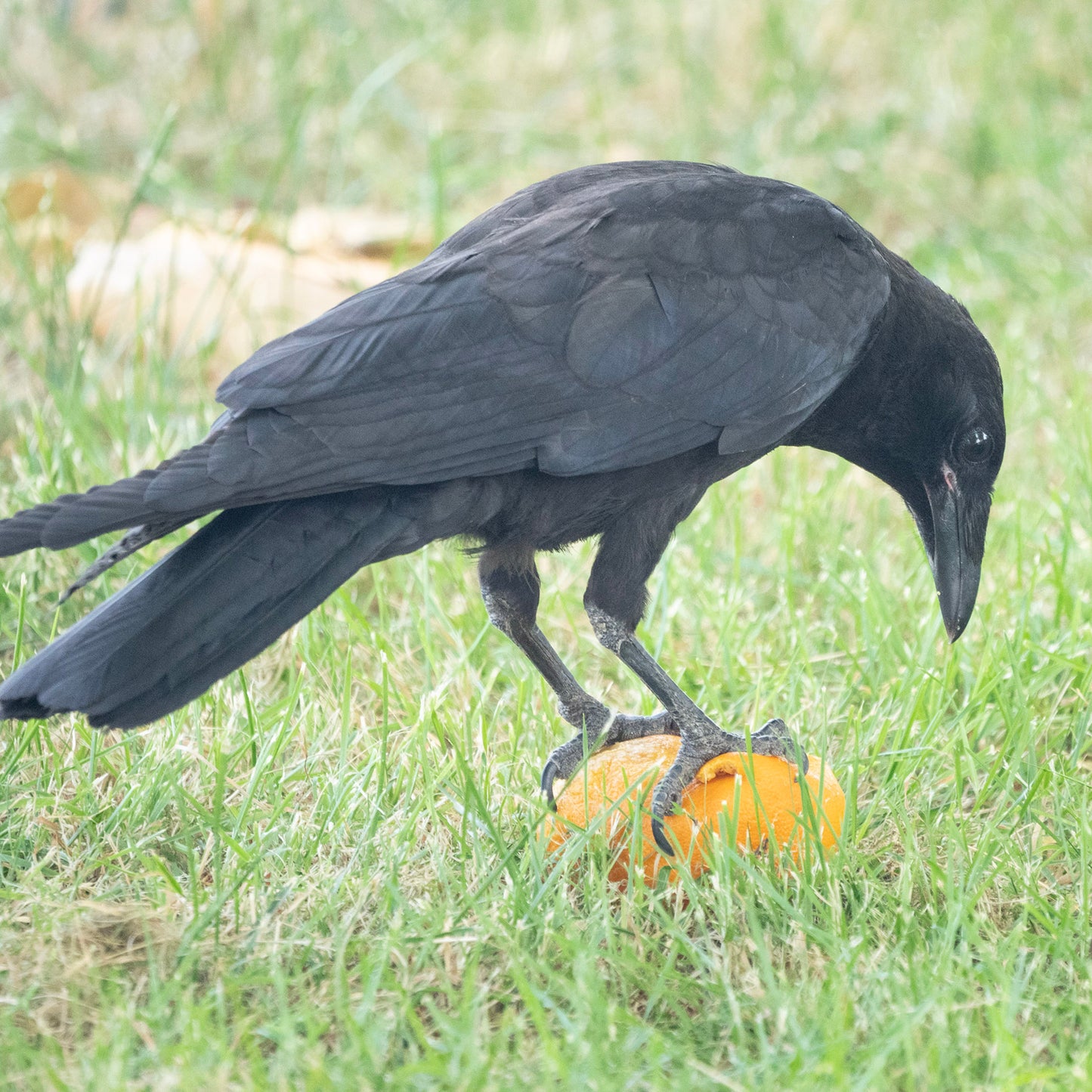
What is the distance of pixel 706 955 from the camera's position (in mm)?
2408

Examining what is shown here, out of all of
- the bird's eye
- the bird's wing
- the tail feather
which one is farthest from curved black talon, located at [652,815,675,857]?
the bird's eye

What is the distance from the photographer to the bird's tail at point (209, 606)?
236 cm

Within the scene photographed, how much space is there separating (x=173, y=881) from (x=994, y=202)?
205 inches

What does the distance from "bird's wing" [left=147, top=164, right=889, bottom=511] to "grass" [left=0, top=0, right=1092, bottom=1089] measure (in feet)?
2.19

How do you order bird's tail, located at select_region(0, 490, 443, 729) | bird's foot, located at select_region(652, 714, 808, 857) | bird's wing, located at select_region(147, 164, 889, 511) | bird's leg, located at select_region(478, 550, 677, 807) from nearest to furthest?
bird's tail, located at select_region(0, 490, 443, 729) < bird's wing, located at select_region(147, 164, 889, 511) < bird's foot, located at select_region(652, 714, 808, 857) < bird's leg, located at select_region(478, 550, 677, 807)

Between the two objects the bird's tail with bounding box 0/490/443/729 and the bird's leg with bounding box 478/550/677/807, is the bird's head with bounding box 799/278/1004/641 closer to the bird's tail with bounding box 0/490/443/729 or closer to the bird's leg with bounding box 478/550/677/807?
the bird's leg with bounding box 478/550/677/807

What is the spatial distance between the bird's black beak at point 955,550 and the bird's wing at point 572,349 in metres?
0.46

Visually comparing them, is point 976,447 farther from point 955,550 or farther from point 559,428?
point 559,428

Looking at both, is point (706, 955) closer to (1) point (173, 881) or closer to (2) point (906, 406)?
(1) point (173, 881)

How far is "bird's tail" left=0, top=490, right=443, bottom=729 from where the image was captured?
2361 mm

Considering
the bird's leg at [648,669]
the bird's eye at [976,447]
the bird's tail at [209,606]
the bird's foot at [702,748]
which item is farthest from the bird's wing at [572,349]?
the bird's foot at [702,748]

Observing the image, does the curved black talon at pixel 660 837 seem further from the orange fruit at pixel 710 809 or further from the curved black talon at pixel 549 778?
Answer: the curved black talon at pixel 549 778

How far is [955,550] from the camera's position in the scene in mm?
3203

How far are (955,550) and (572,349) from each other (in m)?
1.07
